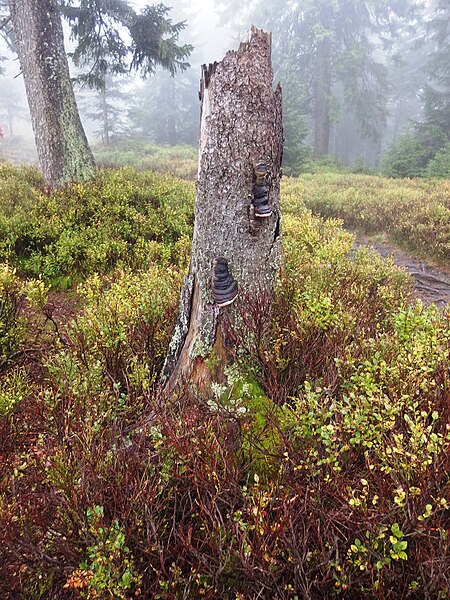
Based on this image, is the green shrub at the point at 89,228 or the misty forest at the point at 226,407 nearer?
the misty forest at the point at 226,407

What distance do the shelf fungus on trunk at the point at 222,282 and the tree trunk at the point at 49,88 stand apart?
6.78 meters

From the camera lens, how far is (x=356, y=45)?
85.9ft

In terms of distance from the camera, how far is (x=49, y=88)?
7781mm

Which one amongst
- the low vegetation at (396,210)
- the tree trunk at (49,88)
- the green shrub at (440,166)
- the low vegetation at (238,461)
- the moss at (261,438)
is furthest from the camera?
the green shrub at (440,166)

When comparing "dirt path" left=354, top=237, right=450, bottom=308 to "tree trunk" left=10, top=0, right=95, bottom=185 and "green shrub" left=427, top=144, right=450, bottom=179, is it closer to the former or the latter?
"tree trunk" left=10, top=0, right=95, bottom=185

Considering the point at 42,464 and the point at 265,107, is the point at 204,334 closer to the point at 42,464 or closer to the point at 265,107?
the point at 42,464

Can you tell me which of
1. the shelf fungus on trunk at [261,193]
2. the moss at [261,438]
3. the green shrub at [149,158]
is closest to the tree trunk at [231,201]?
the shelf fungus on trunk at [261,193]

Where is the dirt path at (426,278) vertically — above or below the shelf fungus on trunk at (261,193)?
below

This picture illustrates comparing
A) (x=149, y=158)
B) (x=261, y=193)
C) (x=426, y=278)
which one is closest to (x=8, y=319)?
(x=261, y=193)

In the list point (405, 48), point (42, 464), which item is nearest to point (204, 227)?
point (42, 464)

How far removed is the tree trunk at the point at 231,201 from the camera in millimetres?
2602

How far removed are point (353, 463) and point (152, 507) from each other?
1119 millimetres

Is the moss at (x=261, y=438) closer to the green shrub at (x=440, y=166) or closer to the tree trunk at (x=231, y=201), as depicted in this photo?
the tree trunk at (x=231, y=201)

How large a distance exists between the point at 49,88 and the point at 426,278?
8916 millimetres
